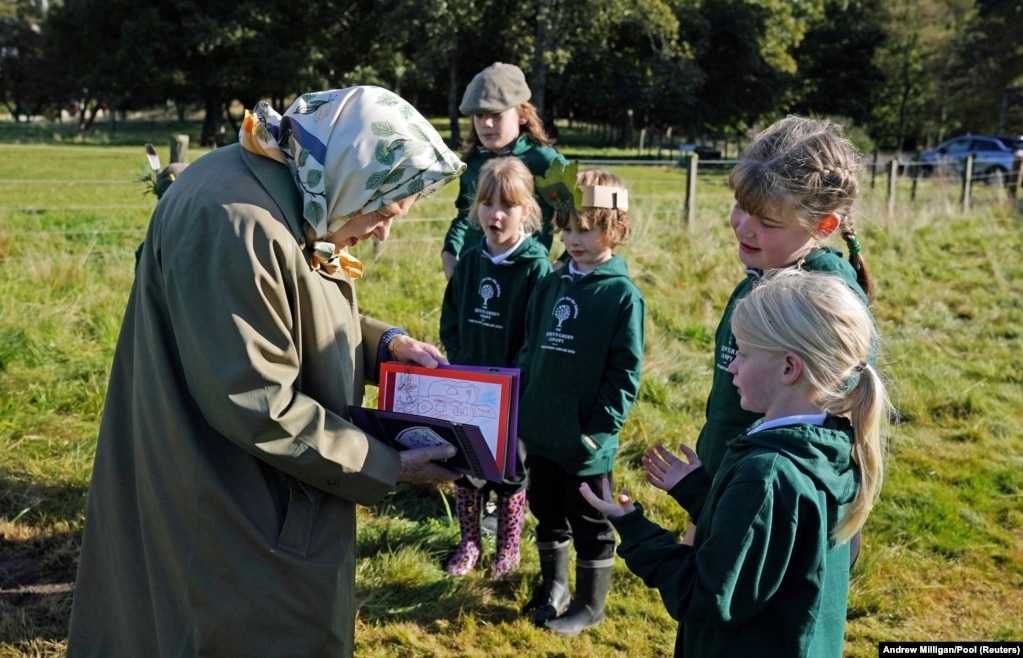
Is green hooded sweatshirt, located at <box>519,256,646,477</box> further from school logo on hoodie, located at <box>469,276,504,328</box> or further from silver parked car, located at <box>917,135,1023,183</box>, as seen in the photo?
silver parked car, located at <box>917,135,1023,183</box>

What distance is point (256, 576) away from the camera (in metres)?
1.97

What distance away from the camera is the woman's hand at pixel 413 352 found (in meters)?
2.45

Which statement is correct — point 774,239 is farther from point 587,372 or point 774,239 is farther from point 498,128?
point 498,128

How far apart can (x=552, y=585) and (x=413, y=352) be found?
155 centimetres

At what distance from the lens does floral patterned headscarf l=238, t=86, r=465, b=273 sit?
1.89 m

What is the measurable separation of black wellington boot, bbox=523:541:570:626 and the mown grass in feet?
0.26

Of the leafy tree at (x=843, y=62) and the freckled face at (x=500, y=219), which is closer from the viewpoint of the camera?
the freckled face at (x=500, y=219)

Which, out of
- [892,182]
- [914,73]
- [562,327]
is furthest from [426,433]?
[914,73]

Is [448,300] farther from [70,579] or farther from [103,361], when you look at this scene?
[103,361]

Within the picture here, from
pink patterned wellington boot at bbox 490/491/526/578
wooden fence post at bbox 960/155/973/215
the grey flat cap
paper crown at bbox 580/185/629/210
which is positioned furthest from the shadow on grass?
wooden fence post at bbox 960/155/973/215

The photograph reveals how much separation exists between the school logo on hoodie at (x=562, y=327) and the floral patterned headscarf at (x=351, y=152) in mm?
1414

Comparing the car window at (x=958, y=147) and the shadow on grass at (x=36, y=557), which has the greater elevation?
the car window at (x=958, y=147)

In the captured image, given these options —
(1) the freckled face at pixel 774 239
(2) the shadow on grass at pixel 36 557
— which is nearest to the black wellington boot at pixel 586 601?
(1) the freckled face at pixel 774 239

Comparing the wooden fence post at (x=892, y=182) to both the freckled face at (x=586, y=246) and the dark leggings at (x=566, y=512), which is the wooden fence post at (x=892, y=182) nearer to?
the freckled face at (x=586, y=246)
